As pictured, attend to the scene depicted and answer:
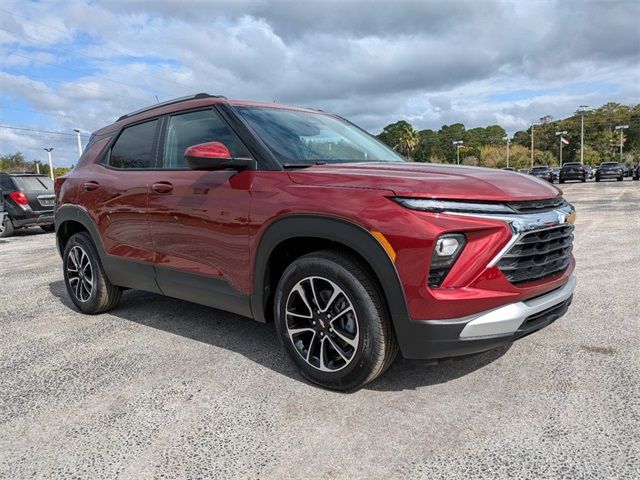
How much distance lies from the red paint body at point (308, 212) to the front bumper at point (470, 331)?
0.16 feet

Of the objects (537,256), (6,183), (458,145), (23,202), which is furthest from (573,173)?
(537,256)

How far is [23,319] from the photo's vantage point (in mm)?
4617

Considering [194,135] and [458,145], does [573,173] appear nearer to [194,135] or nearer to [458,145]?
[458,145]

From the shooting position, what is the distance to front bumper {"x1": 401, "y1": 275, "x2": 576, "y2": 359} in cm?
246

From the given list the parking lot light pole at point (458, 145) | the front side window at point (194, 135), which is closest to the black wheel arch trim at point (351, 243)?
the front side window at point (194, 135)

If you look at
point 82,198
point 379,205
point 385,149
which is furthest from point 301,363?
point 82,198

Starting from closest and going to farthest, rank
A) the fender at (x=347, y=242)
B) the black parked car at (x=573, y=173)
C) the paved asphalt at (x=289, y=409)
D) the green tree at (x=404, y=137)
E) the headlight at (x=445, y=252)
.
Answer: the paved asphalt at (x=289, y=409) → the headlight at (x=445, y=252) → the fender at (x=347, y=242) → the black parked car at (x=573, y=173) → the green tree at (x=404, y=137)

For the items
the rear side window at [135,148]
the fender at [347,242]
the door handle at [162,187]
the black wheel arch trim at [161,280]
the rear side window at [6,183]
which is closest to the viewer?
the fender at [347,242]

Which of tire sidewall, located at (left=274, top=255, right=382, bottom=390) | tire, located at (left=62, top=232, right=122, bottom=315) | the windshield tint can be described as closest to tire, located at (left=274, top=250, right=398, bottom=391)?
tire sidewall, located at (left=274, top=255, right=382, bottom=390)

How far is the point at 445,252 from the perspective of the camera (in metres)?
2.42

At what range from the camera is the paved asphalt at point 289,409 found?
222 centimetres

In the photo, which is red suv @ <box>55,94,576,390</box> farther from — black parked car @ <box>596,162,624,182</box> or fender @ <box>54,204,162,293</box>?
black parked car @ <box>596,162,624,182</box>

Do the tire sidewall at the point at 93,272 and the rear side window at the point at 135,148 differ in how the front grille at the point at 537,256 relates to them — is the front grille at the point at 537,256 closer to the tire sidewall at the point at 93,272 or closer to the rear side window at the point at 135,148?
the rear side window at the point at 135,148

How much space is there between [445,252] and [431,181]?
39 centimetres
